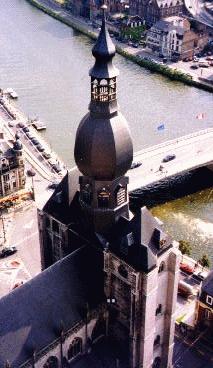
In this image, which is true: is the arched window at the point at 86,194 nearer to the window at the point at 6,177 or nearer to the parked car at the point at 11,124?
the window at the point at 6,177

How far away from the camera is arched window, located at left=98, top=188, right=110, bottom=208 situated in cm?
6600

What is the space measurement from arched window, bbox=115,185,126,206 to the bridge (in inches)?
2285

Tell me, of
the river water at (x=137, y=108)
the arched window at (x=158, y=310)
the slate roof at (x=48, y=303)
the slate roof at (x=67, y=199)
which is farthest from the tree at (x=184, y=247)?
the slate roof at (x=67, y=199)

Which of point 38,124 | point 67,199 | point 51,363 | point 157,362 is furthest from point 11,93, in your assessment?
point 51,363

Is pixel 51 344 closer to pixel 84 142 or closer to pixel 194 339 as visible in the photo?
pixel 84 142

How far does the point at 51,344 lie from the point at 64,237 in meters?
14.2

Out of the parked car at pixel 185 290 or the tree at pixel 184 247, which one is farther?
the tree at pixel 184 247

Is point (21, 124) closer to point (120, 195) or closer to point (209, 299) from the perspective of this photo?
point (209, 299)

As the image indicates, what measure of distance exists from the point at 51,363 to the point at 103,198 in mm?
20810

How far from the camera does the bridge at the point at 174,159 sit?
130250 mm

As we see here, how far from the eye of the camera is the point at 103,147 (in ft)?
201

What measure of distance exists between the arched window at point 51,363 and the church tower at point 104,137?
64.6ft

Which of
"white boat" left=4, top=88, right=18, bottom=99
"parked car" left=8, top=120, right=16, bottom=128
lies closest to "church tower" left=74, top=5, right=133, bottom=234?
"parked car" left=8, top=120, right=16, bottom=128

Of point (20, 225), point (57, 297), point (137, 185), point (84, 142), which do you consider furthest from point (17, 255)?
point (84, 142)
